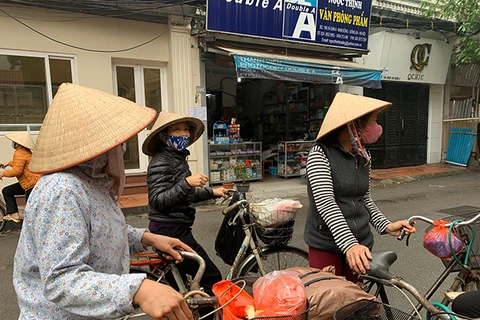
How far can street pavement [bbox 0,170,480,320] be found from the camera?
3.74m

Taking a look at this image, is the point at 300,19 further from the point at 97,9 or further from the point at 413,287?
the point at 413,287

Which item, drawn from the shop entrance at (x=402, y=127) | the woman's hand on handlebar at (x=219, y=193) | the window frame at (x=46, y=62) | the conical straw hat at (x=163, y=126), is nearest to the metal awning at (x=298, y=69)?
the shop entrance at (x=402, y=127)

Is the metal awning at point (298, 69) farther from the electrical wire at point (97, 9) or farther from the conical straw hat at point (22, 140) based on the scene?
the conical straw hat at point (22, 140)

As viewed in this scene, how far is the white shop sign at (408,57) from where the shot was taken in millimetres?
10117

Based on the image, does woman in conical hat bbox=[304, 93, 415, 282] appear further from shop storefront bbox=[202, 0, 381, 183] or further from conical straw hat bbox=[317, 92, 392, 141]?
shop storefront bbox=[202, 0, 381, 183]

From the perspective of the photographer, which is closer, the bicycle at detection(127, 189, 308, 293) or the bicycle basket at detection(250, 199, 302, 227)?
the bicycle basket at detection(250, 199, 302, 227)

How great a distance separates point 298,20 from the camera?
8.32 m

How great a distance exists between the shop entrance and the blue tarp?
6.48ft

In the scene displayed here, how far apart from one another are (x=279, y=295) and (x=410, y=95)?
11.7 metres

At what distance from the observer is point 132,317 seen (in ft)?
6.80

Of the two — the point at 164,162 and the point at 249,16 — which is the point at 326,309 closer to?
the point at 164,162

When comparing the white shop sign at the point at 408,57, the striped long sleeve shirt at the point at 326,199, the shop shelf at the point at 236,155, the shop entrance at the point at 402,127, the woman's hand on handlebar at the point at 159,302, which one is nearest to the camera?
the woman's hand on handlebar at the point at 159,302

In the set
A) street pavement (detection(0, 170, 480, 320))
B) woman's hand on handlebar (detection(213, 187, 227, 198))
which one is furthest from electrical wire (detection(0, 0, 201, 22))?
woman's hand on handlebar (detection(213, 187, 227, 198))

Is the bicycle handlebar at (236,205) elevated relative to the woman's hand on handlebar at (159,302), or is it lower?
lower
